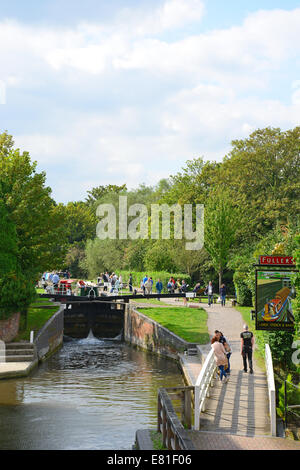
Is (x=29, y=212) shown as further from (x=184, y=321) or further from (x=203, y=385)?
(x=203, y=385)

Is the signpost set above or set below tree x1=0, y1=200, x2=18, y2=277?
below

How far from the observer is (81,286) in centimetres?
4553

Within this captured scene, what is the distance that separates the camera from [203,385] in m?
16.0

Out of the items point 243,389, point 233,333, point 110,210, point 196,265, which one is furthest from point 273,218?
point 243,389

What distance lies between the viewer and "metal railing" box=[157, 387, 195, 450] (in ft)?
34.6

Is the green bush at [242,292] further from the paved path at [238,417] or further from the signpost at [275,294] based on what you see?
the signpost at [275,294]

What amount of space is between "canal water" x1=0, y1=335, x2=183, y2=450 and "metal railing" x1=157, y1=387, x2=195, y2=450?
1.87m

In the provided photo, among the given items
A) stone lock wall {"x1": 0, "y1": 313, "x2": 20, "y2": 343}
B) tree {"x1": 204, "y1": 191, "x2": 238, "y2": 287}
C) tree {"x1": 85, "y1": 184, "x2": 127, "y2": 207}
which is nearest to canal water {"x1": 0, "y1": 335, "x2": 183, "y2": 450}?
stone lock wall {"x1": 0, "y1": 313, "x2": 20, "y2": 343}

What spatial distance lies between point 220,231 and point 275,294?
113ft

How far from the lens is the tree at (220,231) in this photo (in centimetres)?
5331

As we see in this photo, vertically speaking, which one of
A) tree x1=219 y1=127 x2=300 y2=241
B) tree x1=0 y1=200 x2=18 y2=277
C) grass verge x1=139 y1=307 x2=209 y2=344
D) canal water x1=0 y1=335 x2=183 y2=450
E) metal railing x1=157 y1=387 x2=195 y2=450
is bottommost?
canal water x1=0 y1=335 x2=183 y2=450

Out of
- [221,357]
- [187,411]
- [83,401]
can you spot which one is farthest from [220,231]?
[187,411]

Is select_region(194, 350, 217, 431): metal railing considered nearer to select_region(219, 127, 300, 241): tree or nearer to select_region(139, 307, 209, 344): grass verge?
select_region(139, 307, 209, 344): grass verge
